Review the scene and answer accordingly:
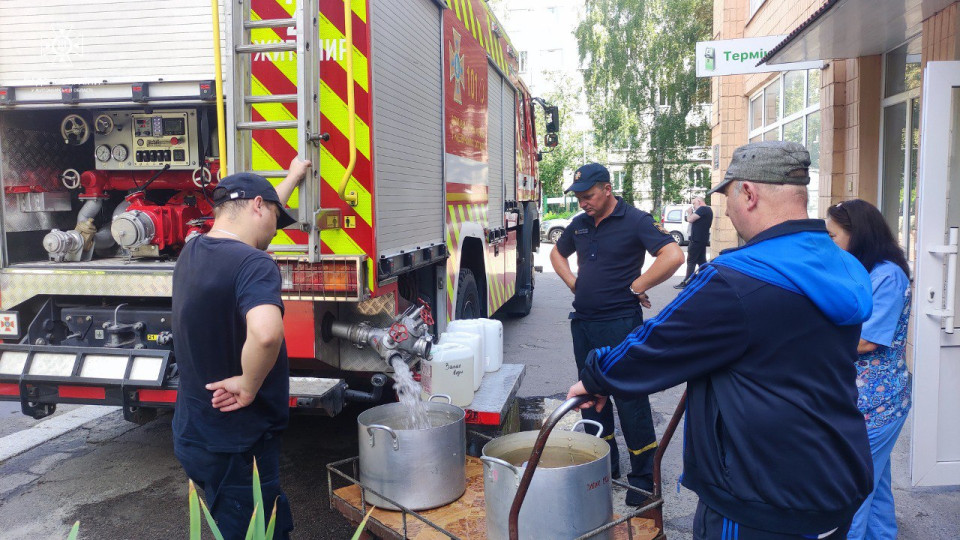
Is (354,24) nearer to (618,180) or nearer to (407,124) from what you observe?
(407,124)

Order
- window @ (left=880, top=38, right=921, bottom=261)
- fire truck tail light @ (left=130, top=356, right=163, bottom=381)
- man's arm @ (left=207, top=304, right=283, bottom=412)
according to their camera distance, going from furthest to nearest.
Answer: window @ (left=880, top=38, right=921, bottom=261) < fire truck tail light @ (left=130, top=356, right=163, bottom=381) < man's arm @ (left=207, top=304, right=283, bottom=412)

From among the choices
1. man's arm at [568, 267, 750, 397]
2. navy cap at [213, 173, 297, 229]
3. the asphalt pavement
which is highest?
navy cap at [213, 173, 297, 229]

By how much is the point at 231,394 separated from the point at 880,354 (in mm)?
2694

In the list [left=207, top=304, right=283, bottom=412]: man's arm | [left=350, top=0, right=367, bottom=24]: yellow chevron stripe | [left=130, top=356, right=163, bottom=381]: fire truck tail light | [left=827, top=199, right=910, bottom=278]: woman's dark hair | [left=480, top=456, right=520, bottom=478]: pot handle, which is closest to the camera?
[left=480, top=456, right=520, bottom=478]: pot handle

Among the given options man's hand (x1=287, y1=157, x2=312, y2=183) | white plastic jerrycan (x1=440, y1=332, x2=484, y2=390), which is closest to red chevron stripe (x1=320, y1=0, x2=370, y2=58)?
man's hand (x1=287, y1=157, x2=312, y2=183)

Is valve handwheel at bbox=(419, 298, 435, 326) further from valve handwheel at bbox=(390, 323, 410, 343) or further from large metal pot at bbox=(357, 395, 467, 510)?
large metal pot at bbox=(357, 395, 467, 510)

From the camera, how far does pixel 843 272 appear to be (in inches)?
76.0

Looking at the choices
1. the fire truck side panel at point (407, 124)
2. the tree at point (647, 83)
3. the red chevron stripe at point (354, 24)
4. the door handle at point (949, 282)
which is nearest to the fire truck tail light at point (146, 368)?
the fire truck side panel at point (407, 124)

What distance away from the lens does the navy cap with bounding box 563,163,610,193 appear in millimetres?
4324

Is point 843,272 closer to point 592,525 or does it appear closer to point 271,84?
point 592,525

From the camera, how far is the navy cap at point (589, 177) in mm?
4324

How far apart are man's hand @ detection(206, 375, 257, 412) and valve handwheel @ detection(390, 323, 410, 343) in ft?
4.24

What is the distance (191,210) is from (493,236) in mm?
2868

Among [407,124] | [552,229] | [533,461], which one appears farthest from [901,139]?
[552,229]
